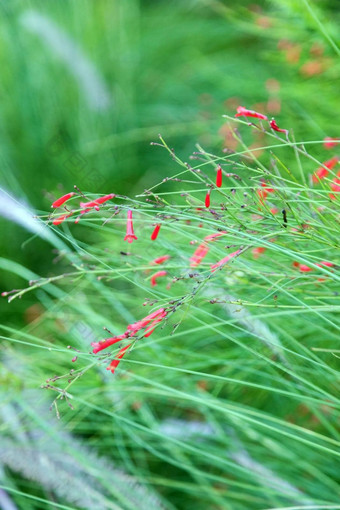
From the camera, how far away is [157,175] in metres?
1.64

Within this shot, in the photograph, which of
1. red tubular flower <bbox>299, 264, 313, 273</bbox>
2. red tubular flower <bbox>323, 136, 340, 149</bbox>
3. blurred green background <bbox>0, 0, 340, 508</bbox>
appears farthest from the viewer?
blurred green background <bbox>0, 0, 340, 508</bbox>

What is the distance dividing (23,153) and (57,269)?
319mm

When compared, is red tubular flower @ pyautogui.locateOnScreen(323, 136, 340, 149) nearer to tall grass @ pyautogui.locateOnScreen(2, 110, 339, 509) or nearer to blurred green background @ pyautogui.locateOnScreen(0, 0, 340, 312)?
tall grass @ pyautogui.locateOnScreen(2, 110, 339, 509)

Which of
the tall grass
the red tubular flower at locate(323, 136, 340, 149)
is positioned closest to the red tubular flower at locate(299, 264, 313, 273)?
the tall grass

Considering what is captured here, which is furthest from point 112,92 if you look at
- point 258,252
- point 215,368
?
point 258,252

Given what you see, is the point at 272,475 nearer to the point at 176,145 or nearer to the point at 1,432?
the point at 1,432

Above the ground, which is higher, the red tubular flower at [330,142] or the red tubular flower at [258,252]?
the red tubular flower at [330,142]

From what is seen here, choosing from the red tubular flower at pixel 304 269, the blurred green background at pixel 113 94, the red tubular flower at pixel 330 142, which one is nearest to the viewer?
the red tubular flower at pixel 330 142

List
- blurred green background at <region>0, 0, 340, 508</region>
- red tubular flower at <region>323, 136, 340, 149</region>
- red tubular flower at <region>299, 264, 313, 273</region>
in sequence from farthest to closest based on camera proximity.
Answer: blurred green background at <region>0, 0, 340, 508</region> < red tubular flower at <region>299, 264, 313, 273</region> < red tubular flower at <region>323, 136, 340, 149</region>

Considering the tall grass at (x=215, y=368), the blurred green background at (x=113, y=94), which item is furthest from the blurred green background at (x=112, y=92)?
the tall grass at (x=215, y=368)

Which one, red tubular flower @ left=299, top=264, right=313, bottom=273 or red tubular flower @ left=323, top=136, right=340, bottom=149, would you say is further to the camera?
red tubular flower @ left=299, top=264, right=313, bottom=273

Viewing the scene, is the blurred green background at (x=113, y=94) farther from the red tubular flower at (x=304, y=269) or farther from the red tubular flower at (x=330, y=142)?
A: the red tubular flower at (x=304, y=269)

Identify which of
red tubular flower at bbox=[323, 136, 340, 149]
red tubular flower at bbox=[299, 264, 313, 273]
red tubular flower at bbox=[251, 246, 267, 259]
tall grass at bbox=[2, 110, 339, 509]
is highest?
red tubular flower at bbox=[323, 136, 340, 149]

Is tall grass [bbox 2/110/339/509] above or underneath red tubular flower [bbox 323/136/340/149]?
underneath
